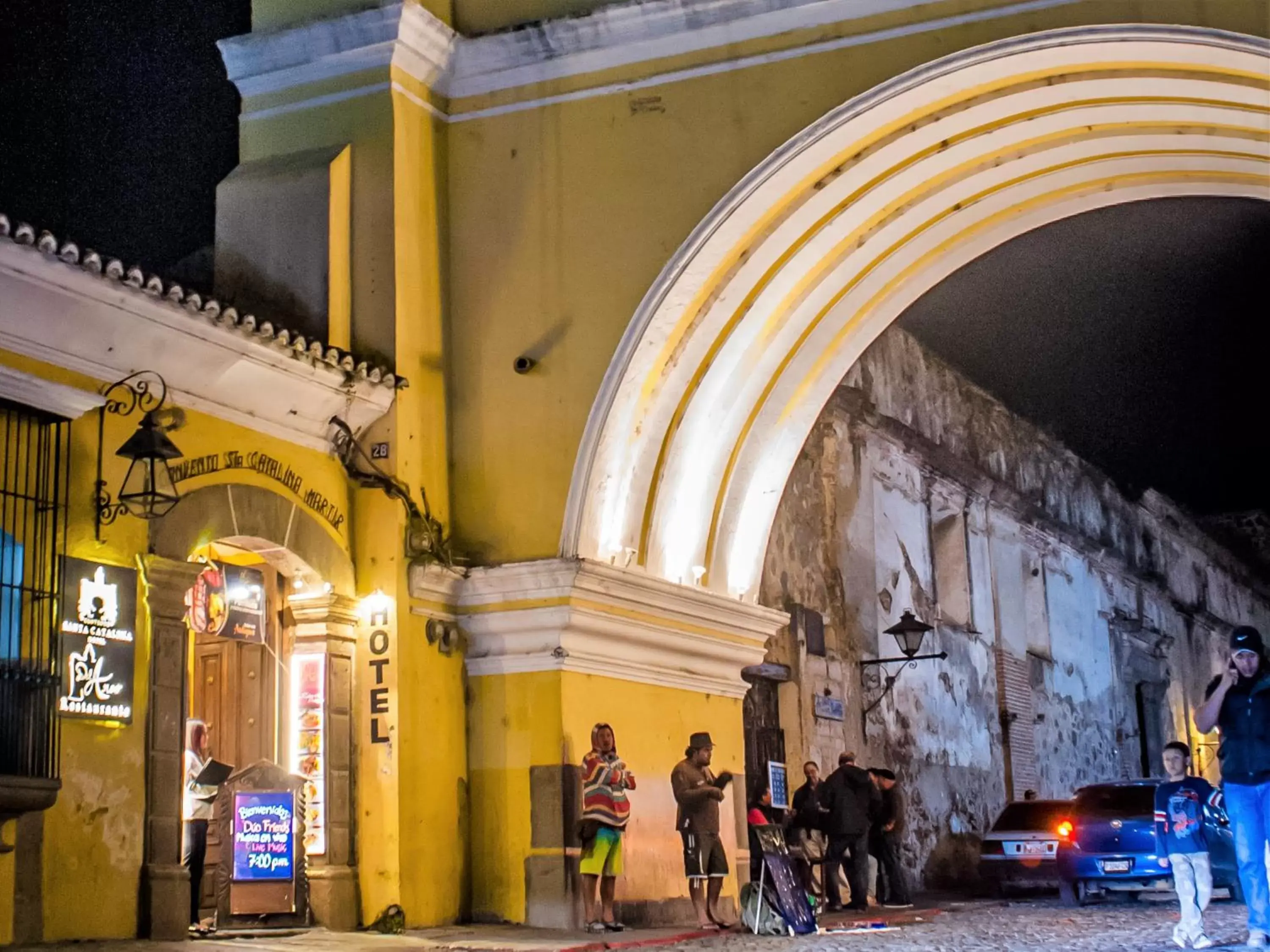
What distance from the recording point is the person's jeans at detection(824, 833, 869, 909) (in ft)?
50.3

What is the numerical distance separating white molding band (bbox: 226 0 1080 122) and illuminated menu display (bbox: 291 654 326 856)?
4612 mm

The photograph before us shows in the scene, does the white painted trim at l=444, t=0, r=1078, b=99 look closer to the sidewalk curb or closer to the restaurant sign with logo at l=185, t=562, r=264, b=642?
the restaurant sign with logo at l=185, t=562, r=264, b=642

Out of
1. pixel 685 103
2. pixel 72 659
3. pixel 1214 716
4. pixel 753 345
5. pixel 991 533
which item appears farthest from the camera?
pixel 991 533

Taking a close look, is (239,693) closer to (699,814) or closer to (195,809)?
(195,809)

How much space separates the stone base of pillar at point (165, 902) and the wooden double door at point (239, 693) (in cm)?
190

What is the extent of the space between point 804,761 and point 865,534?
3.13 metres

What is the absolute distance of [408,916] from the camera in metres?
12.1

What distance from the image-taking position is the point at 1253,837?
8742 millimetres

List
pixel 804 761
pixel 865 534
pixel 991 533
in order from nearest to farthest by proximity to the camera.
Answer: pixel 804 761 < pixel 865 534 < pixel 991 533

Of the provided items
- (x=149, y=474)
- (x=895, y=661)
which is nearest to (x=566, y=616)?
(x=149, y=474)

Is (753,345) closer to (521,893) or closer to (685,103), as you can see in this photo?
(685,103)

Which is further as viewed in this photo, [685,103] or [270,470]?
[685,103]

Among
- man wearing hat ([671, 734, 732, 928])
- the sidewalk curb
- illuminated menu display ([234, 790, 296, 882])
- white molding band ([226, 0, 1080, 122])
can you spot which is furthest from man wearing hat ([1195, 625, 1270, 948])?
illuminated menu display ([234, 790, 296, 882])

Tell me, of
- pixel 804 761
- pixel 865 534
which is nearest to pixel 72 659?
pixel 804 761
